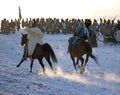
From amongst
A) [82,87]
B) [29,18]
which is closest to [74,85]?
[82,87]

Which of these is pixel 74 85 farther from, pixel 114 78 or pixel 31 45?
pixel 31 45

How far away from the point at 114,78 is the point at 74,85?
8.42 feet

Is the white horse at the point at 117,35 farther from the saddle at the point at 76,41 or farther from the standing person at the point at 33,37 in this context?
the standing person at the point at 33,37

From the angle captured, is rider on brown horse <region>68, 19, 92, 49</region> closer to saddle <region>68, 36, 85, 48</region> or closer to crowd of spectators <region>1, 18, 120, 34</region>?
saddle <region>68, 36, 85, 48</region>

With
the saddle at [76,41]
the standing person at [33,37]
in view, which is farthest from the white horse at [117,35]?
the standing person at [33,37]

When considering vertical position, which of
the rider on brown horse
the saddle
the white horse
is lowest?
the white horse

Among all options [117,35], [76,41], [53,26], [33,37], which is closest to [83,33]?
[76,41]

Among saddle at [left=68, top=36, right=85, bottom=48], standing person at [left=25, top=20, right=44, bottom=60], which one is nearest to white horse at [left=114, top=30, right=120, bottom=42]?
saddle at [left=68, top=36, right=85, bottom=48]

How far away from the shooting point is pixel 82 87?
1220cm

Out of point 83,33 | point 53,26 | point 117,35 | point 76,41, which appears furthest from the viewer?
point 53,26

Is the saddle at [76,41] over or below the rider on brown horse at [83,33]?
below

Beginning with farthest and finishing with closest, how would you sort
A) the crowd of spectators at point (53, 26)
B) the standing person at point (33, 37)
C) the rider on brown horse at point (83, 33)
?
the crowd of spectators at point (53, 26)
the rider on brown horse at point (83, 33)
the standing person at point (33, 37)

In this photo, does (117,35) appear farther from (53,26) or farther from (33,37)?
(53,26)

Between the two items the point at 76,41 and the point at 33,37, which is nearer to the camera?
the point at 33,37
